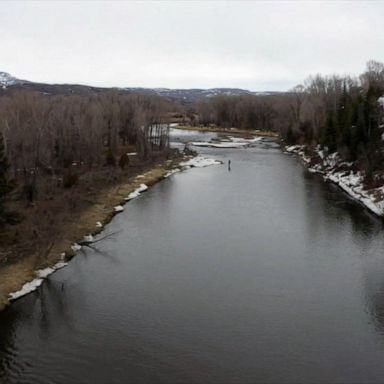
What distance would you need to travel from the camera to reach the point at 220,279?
23.5 m

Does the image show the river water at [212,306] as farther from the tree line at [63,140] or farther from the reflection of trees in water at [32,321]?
the tree line at [63,140]

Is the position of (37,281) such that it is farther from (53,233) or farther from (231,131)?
(231,131)

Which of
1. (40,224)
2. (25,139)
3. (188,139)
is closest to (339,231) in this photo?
(40,224)

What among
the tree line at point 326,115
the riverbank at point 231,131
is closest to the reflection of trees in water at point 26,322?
the tree line at point 326,115

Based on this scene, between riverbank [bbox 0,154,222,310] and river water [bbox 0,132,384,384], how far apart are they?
85 centimetres

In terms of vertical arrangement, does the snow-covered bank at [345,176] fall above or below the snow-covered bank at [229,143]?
below

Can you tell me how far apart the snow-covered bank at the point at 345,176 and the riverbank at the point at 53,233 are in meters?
18.4

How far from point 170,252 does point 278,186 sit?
20843mm

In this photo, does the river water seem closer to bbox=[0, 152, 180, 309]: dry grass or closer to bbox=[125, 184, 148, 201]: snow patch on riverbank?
bbox=[0, 152, 180, 309]: dry grass

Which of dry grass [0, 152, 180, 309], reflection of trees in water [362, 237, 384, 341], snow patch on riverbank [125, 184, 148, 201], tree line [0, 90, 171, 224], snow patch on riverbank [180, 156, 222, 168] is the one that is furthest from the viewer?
snow patch on riverbank [180, 156, 222, 168]

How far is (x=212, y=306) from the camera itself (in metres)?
20.6

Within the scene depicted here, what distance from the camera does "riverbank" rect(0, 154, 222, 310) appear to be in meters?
22.9

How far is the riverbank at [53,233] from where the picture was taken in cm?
2291

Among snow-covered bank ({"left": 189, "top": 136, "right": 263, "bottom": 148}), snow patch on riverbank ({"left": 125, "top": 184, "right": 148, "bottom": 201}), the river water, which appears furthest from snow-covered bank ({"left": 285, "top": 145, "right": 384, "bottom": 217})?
snow patch on riverbank ({"left": 125, "top": 184, "right": 148, "bottom": 201})
